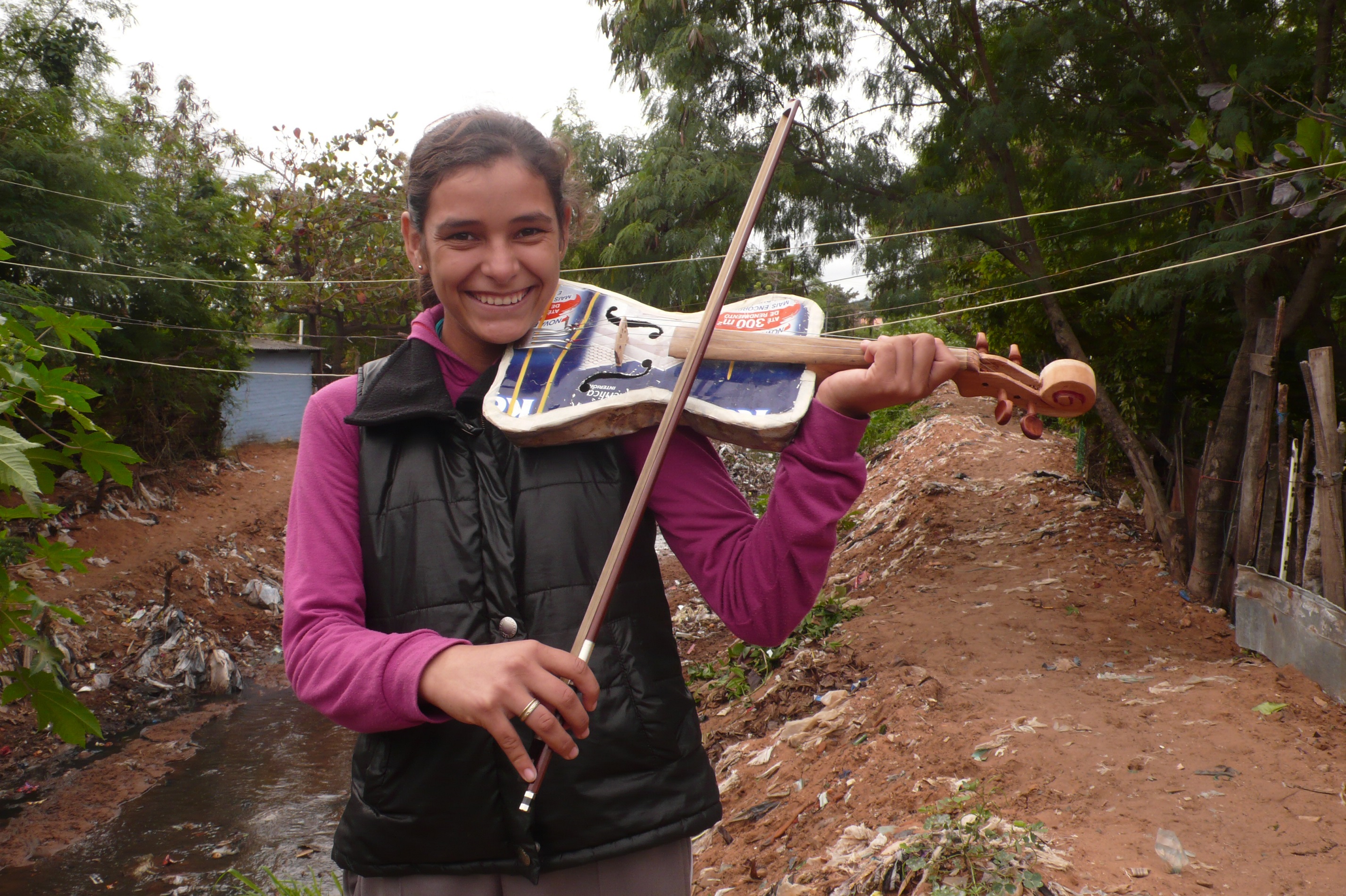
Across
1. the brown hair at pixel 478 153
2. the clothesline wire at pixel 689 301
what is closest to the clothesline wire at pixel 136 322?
the clothesline wire at pixel 689 301

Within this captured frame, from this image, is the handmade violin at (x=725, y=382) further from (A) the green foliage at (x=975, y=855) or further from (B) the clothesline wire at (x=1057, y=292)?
(A) the green foliage at (x=975, y=855)

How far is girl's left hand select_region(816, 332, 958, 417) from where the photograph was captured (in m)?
1.30

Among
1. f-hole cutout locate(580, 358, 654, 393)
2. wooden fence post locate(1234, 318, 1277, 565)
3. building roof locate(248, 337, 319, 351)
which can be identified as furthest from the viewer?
building roof locate(248, 337, 319, 351)

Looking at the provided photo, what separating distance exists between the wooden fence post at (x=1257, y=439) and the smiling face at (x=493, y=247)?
5.45 metres

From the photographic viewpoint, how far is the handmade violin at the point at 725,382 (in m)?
1.41

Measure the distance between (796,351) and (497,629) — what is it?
2.09 feet

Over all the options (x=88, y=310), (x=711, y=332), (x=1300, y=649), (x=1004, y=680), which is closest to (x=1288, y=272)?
(x=1300, y=649)

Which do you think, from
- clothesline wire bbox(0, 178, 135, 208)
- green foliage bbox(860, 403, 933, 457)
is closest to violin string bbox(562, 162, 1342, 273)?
clothesline wire bbox(0, 178, 135, 208)

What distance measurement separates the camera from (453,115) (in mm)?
1590

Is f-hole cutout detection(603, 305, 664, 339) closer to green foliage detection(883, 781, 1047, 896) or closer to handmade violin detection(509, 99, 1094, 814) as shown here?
handmade violin detection(509, 99, 1094, 814)

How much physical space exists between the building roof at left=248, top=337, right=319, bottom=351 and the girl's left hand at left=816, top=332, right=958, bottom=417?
18.4 m

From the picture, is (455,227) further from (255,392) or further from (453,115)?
(255,392)

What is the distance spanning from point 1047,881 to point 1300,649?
8.87 ft

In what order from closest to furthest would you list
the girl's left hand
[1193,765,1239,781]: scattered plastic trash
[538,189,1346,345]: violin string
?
1. the girl's left hand
2. [1193,765,1239,781]: scattered plastic trash
3. [538,189,1346,345]: violin string
